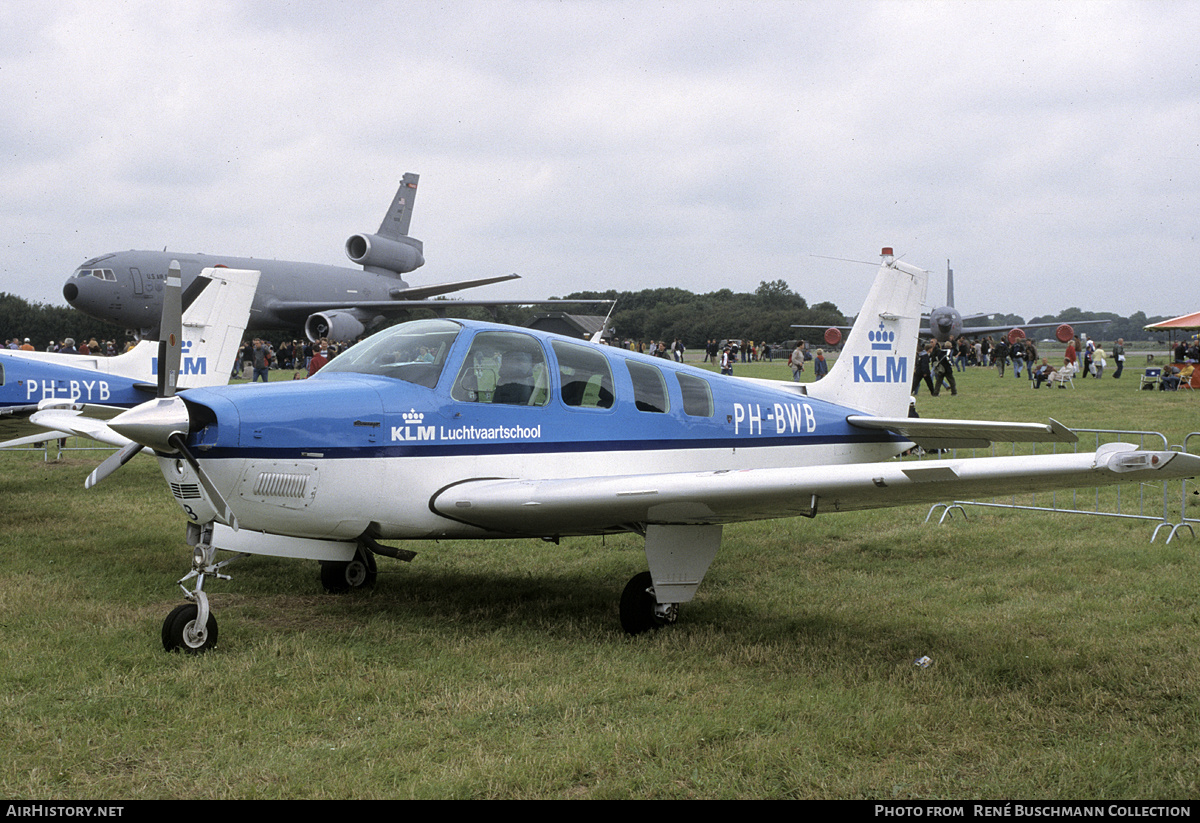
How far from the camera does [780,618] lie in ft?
19.6

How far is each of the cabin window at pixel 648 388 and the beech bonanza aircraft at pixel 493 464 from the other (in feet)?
0.05

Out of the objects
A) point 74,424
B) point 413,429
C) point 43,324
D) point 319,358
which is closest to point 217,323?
point 74,424

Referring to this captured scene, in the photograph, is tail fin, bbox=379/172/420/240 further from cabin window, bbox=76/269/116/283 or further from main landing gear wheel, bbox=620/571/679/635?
main landing gear wheel, bbox=620/571/679/635

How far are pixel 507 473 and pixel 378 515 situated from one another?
2.68ft

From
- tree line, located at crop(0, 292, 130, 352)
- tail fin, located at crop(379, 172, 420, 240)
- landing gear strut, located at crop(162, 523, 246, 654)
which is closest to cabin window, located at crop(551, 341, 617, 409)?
landing gear strut, located at crop(162, 523, 246, 654)

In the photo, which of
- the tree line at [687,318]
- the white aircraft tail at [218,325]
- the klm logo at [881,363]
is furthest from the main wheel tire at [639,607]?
the tree line at [687,318]

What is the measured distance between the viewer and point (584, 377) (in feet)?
20.3

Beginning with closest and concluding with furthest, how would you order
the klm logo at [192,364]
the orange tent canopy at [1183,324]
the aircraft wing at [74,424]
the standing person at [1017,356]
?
the aircraft wing at [74,424] → the klm logo at [192,364] → the orange tent canopy at [1183,324] → the standing person at [1017,356]

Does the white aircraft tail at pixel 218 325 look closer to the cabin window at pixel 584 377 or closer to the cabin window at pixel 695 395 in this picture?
the cabin window at pixel 584 377

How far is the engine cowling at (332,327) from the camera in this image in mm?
31047

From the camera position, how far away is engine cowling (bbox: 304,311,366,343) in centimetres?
3105

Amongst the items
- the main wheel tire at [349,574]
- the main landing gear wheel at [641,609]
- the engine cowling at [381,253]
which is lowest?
the main wheel tire at [349,574]
